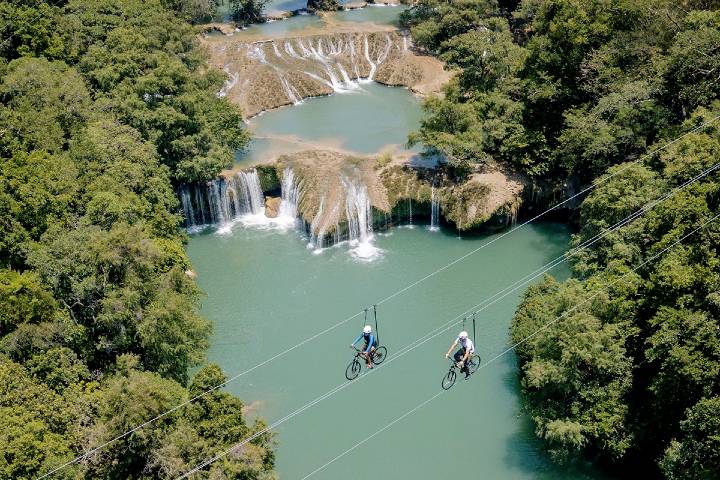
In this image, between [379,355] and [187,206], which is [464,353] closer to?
[379,355]

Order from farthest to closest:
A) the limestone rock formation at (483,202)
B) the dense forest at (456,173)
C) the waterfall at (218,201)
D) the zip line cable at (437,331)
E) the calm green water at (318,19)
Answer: the calm green water at (318,19) < the waterfall at (218,201) < the limestone rock formation at (483,202) < the zip line cable at (437,331) < the dense forest at (456,173)

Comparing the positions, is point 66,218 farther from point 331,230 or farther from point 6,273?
point 331,230

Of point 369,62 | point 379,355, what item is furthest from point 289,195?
point 379,355

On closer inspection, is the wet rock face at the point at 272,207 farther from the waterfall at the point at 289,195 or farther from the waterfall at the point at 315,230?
the waterfall at the point at 315,230

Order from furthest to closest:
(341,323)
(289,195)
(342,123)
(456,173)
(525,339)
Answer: (342,123)
(289,195)
(456,173)
(341,323)
(525,339)

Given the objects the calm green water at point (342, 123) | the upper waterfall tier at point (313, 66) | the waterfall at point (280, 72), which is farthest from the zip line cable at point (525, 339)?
the waterfall at point (280, 72)

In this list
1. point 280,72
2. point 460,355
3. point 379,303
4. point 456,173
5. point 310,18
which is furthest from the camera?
point 310,18

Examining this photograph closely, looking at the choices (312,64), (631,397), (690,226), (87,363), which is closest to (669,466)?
(631,397)
